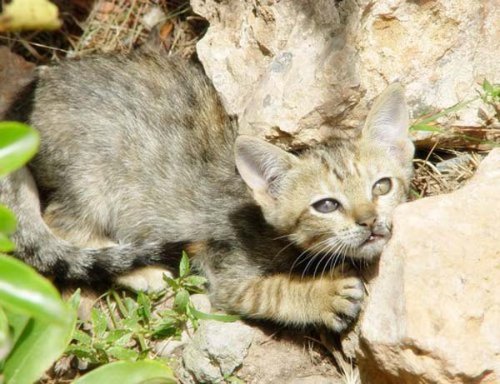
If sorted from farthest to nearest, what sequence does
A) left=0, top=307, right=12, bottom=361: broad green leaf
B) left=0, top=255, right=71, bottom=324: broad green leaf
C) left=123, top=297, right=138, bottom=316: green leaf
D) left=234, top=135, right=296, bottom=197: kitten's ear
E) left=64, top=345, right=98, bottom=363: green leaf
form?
left=123, top=297, right=138, bottom=316: green leaf → left=64, top=345, right=98, bottom=363: green leaf → left=234, top=135, right=296, bottom=197: kitten's ear → left=0, top=307, right=12, bottom=361: broad green leaf → left=0, top=255, right=71, bottom=324: broad green leaf

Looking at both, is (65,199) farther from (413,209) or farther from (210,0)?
(413,209)

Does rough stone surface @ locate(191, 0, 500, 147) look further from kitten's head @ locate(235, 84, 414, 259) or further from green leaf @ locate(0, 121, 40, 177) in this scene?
green leaf @ locate(0, 121, 40, 177)

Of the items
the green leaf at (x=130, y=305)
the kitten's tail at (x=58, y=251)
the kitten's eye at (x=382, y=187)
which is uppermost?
the kitten's eye at (x=382, y=187)

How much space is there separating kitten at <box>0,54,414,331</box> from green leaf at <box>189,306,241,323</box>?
0.15 feet

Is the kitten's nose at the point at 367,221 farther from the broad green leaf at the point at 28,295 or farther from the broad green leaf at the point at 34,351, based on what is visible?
the broad green leaf at the point at 28,295

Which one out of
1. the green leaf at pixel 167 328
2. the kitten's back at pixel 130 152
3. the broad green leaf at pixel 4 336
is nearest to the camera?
the broad green leaf at pixel 4 336

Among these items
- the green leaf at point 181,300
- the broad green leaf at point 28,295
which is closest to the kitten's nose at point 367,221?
the green leaf at point 181,300

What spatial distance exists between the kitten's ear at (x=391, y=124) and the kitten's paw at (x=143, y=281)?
1426 millimetres

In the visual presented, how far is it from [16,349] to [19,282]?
3.41ft

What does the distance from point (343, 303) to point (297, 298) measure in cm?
28

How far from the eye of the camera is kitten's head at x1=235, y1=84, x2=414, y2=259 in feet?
11.9

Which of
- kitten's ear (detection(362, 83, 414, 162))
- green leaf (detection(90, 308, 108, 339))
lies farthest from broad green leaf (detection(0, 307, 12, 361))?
kitten's ear (detection(362, 83, 414, 162))

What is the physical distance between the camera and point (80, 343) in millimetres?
3949

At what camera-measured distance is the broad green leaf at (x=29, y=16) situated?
→ 3.53m
